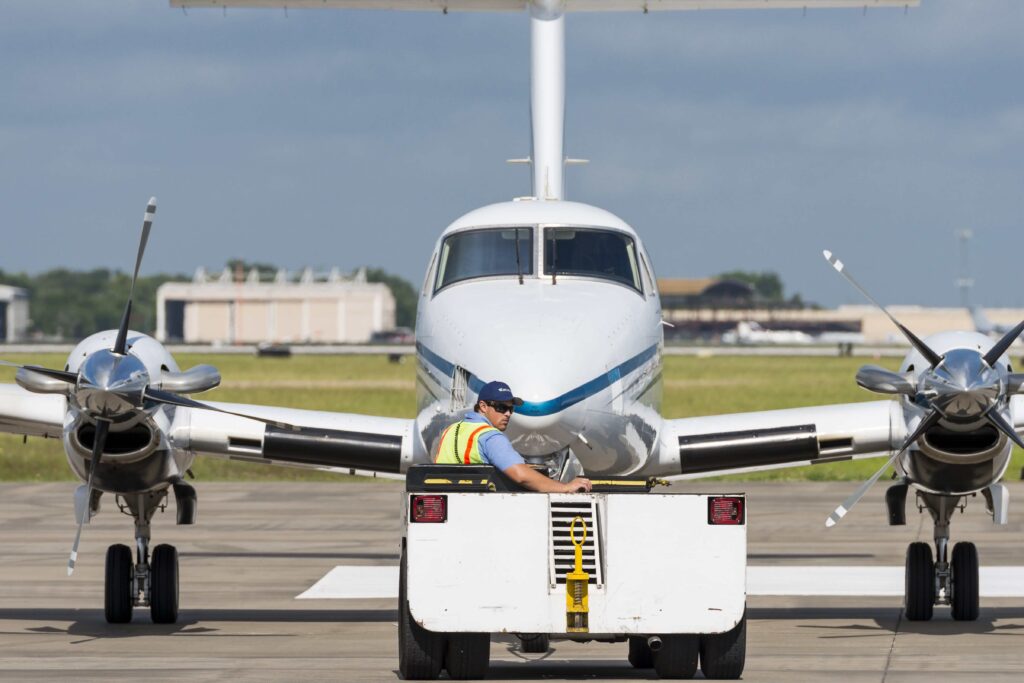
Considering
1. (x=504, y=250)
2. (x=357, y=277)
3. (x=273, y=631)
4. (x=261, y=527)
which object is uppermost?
(x=504, y=250)


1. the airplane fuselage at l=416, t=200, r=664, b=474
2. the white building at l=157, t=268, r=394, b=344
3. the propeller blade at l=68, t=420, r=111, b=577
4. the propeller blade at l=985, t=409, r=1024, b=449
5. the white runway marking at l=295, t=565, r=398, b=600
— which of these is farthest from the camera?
the white building at l=157, t=268, r=394, b=344

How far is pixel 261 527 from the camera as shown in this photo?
23406mm

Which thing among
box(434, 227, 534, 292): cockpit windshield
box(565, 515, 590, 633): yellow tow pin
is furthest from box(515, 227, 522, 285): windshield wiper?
box(565, 515, 590, 633): yellow tow pin

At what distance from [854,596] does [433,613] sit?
25.0 feet

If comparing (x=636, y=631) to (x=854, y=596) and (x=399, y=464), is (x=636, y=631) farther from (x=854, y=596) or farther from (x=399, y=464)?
(x=854, y=596)

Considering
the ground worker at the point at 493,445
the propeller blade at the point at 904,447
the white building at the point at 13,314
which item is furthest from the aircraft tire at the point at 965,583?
the white building at the point at 13,314

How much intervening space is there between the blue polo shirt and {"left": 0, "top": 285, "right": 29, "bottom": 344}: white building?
162835 mm

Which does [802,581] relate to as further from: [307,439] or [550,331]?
[550,331]

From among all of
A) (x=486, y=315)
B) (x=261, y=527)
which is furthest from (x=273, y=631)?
(x=261, y=527)

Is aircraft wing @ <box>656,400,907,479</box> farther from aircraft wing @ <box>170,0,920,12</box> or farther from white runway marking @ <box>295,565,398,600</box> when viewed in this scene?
aircraft wing @ <box>170,0,920,12</box>

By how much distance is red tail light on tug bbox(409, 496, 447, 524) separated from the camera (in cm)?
911

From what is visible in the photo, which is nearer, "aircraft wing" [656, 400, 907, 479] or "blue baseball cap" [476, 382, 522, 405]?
"blue baseball cap" [476, 382, 522, 405]

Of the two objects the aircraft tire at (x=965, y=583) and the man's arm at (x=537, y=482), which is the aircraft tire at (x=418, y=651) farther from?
the aircraft tire at (x=965, y=583)

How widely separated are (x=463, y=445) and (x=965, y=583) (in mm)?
5986
